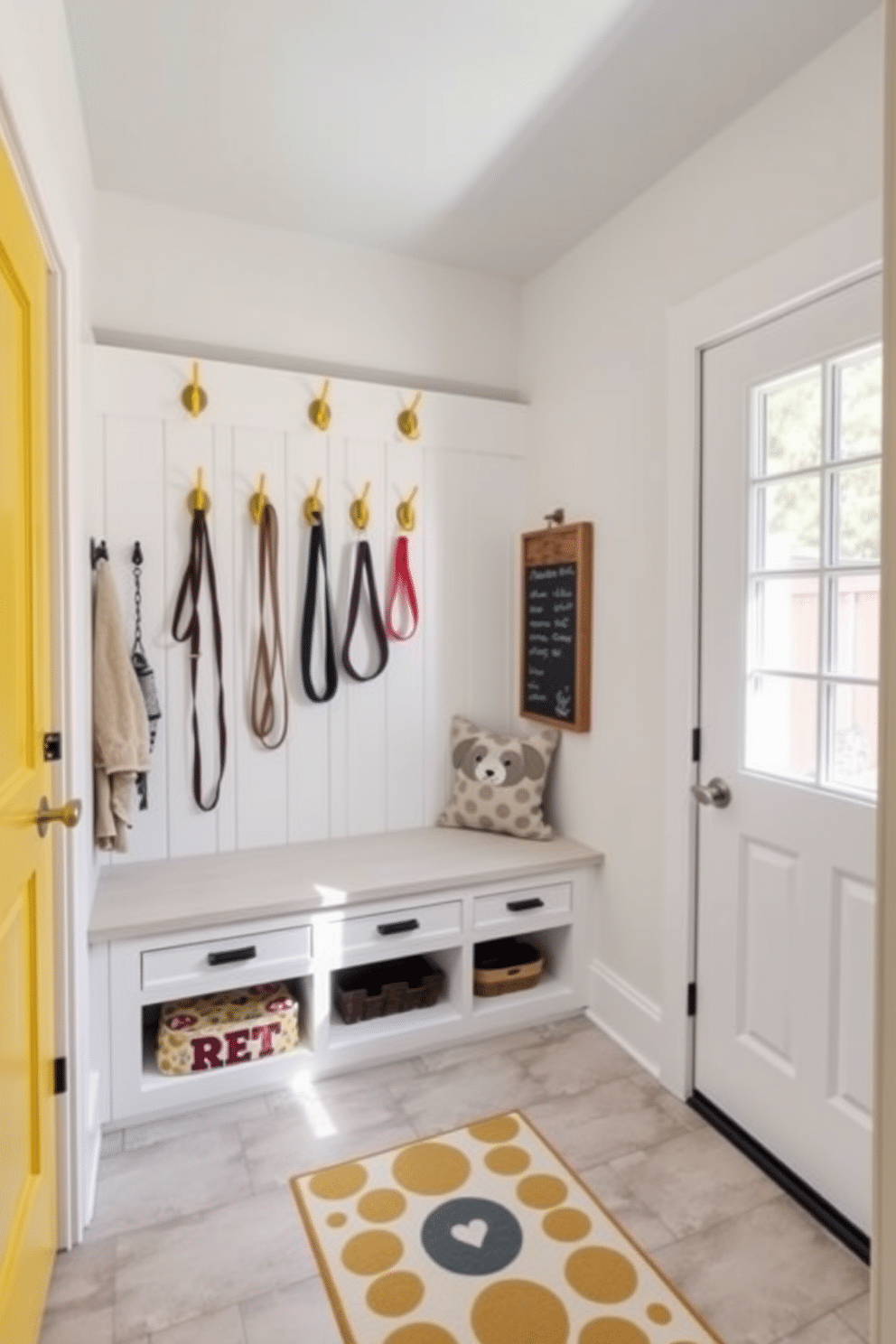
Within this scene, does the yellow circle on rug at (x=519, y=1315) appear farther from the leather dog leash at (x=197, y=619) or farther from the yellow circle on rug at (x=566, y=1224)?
the leather dog leash at (x=197, y=619)

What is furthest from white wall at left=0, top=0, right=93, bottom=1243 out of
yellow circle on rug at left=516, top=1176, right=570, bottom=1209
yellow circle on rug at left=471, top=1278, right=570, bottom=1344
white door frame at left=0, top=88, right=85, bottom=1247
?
yellow circle on rug at left=516, top=1176, right=570, bottom=1209

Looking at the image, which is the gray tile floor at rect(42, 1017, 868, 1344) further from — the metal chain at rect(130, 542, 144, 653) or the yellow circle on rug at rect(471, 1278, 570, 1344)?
the metal chain at rect(130, 542, 144, 653)

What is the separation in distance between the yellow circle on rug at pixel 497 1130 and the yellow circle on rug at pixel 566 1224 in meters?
0.27

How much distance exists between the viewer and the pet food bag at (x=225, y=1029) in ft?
6.91

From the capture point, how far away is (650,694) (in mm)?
2312

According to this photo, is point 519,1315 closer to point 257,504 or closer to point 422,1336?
point 422,1336

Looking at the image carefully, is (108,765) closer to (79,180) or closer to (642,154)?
(79,180)

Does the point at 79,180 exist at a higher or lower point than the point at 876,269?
higher

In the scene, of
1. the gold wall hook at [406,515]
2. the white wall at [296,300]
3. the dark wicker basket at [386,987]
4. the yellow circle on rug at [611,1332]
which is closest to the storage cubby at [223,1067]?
the dark wicker basket at [386,987]

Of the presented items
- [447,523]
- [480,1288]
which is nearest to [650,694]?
[447,523]

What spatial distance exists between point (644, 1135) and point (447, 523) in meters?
2.01

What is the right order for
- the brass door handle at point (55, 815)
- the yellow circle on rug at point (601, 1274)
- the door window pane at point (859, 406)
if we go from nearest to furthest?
the brass door handle at point (55, 815) < the yellow circle on rug at point (601, 1274) < the door window pane at point (859, 406)

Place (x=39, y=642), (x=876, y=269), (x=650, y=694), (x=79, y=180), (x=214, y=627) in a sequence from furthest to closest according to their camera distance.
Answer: (x=214, y=627) < (x=650, y=694) < (x=79, y=180) < (x=876, y=269) < (x=39, y=642)

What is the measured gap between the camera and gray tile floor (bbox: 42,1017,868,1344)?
1482 mm
